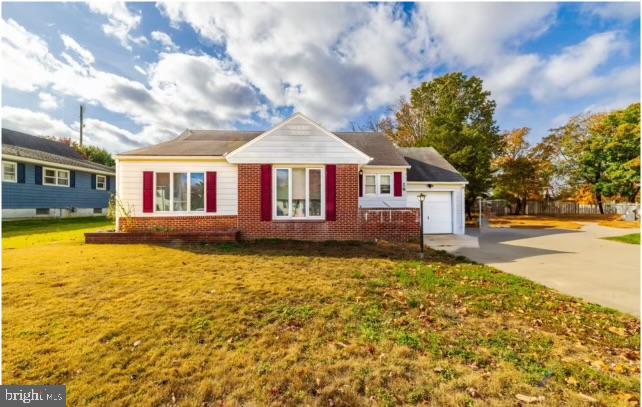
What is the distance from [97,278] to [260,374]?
496cm

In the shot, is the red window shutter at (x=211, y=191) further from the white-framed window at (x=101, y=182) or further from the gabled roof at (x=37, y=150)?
the white-framed window at (x=101, y=182)

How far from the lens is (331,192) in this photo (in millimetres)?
10320

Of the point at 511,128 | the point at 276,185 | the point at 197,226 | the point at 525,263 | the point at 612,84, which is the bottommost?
the point at 525,263

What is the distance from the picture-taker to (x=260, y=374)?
258 centimetres

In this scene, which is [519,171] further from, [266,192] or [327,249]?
[266,192]

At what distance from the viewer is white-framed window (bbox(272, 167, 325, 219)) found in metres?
10.4

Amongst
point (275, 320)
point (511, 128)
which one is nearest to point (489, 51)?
point (275, 320)

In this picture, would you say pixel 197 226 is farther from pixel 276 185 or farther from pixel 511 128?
pixel 511 128

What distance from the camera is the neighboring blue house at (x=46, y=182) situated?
15.9m

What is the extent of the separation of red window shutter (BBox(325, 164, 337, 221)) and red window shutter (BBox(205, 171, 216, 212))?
4539mm

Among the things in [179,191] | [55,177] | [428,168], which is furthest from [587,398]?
[55,177]

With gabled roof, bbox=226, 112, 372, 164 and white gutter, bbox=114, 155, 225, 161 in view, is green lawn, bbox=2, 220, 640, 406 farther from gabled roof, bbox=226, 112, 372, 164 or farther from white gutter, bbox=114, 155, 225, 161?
gabled roof, bbox=226, 112, 372, 164

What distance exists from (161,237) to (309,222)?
557 cm

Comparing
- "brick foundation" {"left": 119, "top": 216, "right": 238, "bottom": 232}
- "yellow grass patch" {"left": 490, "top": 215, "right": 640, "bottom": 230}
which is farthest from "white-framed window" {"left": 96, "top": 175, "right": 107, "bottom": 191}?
"yellow grass patch" {"left": 490, "top": 215, "right": 640, "bottom": 230}
